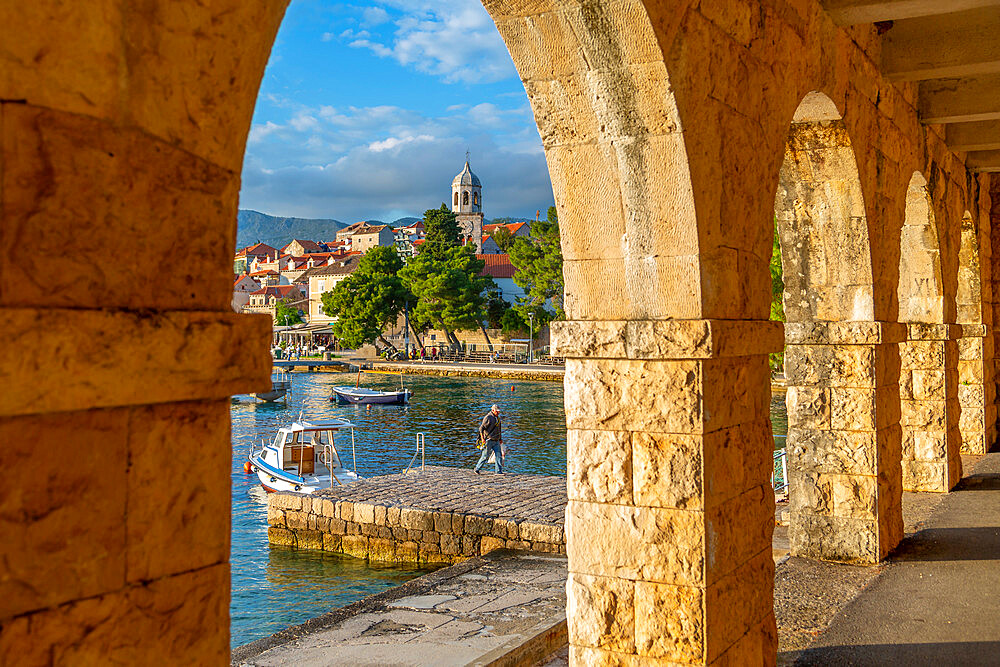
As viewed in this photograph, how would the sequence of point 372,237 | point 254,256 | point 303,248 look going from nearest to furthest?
point 372,237 → point 303,248 → point 254,256

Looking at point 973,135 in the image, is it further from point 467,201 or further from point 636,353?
point 467,201

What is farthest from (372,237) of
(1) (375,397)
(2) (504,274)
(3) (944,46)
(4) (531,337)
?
(3) (944,46)

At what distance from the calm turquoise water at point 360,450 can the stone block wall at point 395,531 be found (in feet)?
0.64

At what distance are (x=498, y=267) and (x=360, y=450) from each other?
106 ft

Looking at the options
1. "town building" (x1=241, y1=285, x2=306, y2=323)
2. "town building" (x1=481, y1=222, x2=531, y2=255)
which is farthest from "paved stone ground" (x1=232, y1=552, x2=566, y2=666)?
"town building" (x1=241, y1=285, x2=306, y2=323)

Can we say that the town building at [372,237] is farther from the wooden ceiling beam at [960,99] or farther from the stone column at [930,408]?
the wooden ceiling beam at [960,99]

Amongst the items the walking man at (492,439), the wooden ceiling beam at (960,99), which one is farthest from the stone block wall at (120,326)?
the walking man at (492,439)

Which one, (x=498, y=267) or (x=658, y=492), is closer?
(x=658, y=492)

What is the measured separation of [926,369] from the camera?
25.9 feet

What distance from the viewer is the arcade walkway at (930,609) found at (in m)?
3.88

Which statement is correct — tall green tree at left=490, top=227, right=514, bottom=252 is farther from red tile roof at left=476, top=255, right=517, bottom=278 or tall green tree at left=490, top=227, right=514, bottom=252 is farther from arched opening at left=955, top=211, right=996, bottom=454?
arched opening at left=955, top=211, right=996, bottom=454

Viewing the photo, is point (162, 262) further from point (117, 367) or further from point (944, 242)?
point (944, 242)

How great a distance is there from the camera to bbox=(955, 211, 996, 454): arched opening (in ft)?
31.9

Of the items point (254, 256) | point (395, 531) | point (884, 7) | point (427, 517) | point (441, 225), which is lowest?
point (395, 531)
